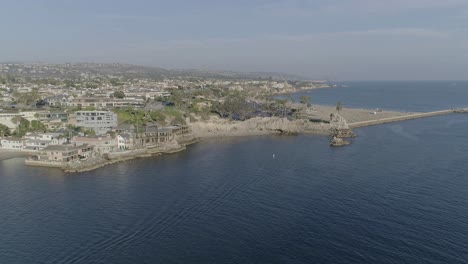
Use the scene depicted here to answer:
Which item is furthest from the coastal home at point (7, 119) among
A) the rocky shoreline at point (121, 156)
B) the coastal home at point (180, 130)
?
the coastal home at point (180, 130)

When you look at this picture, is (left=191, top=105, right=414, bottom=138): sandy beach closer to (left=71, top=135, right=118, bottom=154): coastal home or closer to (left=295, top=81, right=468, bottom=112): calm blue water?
(left=71, top=135, right=118, bottom=154): coastal home

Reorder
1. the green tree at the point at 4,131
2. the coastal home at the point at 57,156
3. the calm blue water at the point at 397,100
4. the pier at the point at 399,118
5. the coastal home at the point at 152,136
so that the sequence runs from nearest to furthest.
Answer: the coastal home at the point at 57,156 < the coastal home at the point at 152,136 < the green tree at the point at 4,131 < the pier at the point at 399,118 < the calm blue water at the point at 397,100

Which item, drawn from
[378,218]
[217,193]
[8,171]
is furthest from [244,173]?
[8,171]

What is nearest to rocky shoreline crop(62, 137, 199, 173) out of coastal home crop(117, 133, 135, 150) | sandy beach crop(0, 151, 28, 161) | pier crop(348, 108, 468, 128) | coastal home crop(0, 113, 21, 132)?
coastal home crop(117, 133, 135, 150)

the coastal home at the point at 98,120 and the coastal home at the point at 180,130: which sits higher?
the coastal home at the point at 98,120

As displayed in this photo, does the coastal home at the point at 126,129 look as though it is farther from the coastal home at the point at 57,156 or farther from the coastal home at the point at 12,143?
the coastal home at the point at 12,143

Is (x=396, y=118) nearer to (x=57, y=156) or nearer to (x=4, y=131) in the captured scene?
(x=57, y=156)

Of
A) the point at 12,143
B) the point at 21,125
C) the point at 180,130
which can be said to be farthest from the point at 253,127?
the point at 12,143
